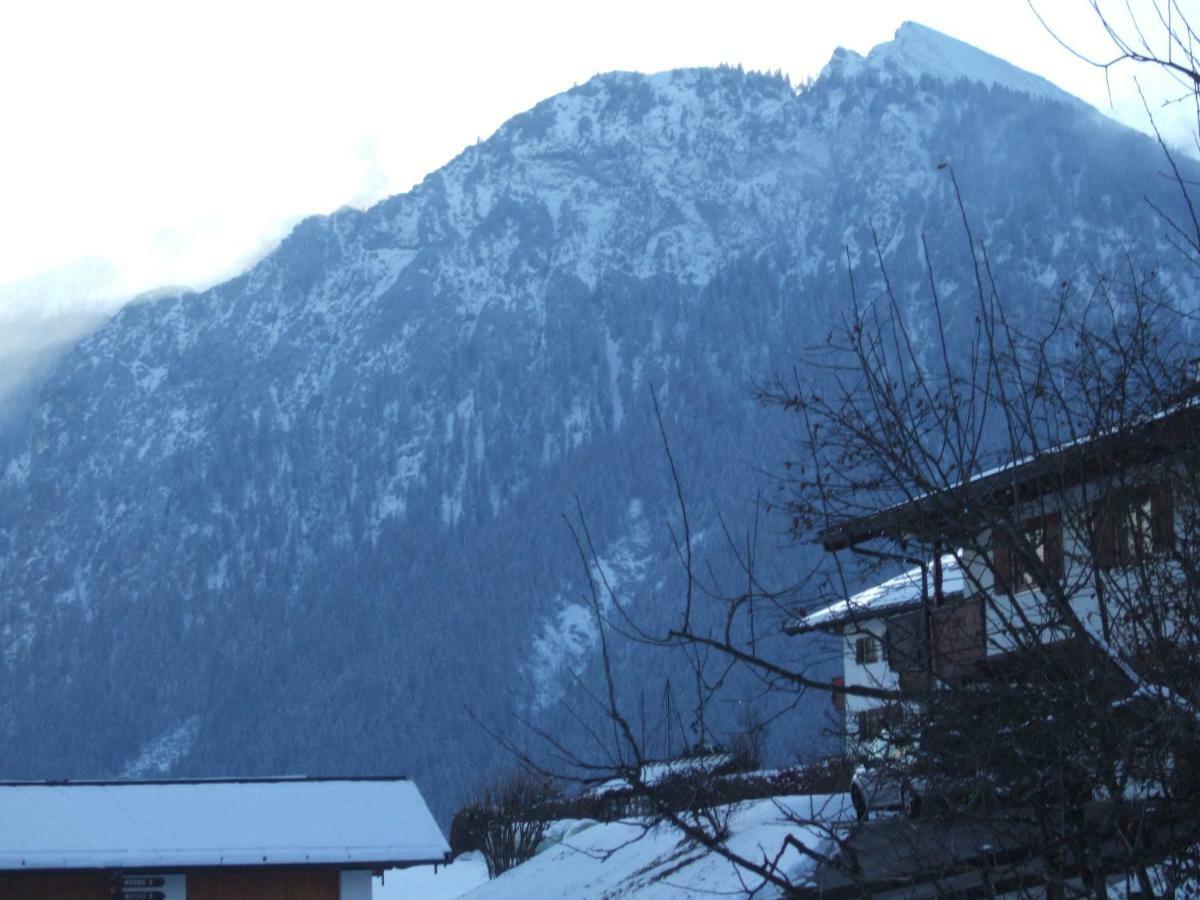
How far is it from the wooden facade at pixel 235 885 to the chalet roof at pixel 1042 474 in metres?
33.1

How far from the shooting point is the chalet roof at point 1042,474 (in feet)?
19.5

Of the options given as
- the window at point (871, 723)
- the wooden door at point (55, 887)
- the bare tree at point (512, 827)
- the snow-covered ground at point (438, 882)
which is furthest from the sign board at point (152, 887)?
the window at point (871, 723)

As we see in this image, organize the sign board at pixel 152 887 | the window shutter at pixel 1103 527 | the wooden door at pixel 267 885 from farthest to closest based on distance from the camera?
the wooden door at pixel 267 885
the sign board at pixel 152 887
the window shutter at pixel 1103 527

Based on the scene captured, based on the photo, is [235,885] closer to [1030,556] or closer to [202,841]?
[202,841]

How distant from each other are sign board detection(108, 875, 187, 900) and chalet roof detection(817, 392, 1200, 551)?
33.0 m

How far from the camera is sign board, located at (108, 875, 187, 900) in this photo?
37.0m

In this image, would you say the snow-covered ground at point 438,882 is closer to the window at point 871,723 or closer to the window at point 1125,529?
A: the window at point 871,723

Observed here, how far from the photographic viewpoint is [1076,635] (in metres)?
5.56

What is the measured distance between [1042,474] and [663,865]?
22.0m

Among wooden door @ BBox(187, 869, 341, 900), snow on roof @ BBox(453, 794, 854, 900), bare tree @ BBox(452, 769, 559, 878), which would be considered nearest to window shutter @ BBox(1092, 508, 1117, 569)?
snow on roof @ BBox(453, 794, 854, 900)

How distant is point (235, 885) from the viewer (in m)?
37.8

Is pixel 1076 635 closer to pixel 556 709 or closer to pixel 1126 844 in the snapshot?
pixel 1126 844

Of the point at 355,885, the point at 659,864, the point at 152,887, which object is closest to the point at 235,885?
the point at 152,887

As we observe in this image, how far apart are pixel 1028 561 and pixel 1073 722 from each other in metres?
0.52
